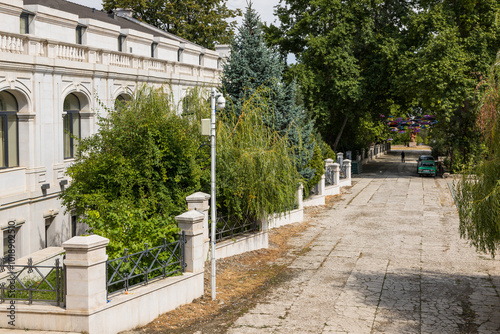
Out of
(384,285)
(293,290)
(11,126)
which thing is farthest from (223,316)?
(11,126)

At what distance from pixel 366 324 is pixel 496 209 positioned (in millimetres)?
3588

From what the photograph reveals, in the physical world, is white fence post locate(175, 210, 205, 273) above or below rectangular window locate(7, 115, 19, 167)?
below

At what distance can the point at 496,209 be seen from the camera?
1035 centimetres

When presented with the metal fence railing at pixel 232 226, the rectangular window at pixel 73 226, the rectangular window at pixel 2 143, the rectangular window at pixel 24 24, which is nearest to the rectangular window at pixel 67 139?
the rectangular window at pixel 73 226

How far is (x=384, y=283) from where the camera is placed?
578 inches

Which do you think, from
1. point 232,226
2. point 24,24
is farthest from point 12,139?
point 232,226

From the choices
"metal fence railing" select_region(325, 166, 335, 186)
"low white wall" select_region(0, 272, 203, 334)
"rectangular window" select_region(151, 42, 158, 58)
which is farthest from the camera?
"metal fence railing" select_region(325, 166, 335, 186)

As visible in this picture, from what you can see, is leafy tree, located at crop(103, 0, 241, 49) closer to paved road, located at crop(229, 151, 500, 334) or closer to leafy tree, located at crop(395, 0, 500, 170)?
leafy tree, located at crop(395, 0, 500, 170)

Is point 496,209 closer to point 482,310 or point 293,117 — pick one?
point 482,310

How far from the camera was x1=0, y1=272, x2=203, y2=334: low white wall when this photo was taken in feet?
32.2

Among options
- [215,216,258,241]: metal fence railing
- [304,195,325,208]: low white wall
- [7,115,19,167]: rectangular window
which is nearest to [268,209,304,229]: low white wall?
[304,195,325,208]: low white wall

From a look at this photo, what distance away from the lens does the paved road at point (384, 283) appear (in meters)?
11.6

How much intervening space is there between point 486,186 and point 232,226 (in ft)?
30.4

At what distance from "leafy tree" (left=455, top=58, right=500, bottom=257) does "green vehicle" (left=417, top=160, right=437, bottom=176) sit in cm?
3391
